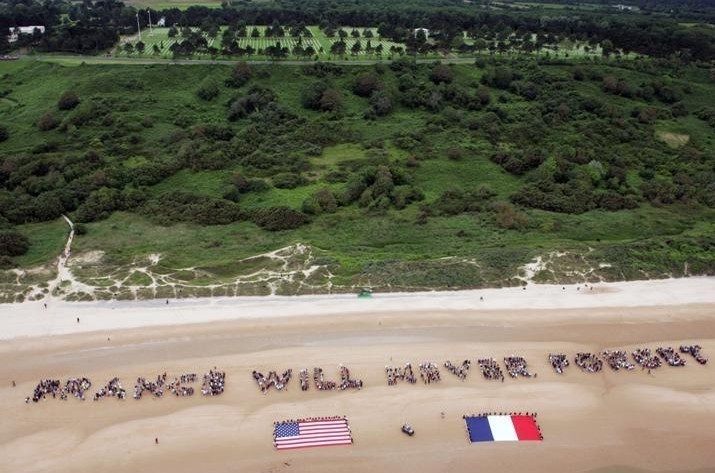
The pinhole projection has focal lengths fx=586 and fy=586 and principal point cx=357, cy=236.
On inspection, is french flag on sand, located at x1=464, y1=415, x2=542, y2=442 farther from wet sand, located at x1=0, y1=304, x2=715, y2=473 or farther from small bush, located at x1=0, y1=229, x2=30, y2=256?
small bush, located at x1=0, y1=229, x2=30, y2=256

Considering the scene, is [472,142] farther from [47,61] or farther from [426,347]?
[47,61]

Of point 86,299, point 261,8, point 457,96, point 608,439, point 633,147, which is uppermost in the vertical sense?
point 261,8

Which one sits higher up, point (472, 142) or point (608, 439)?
point (472, 142)

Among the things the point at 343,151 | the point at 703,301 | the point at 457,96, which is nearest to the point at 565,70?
the point at 457,96

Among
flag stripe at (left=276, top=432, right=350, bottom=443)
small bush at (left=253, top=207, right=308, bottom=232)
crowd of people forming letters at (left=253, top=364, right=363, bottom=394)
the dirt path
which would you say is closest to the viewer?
flag stripe at (left=276, top=432, right=350, bottom=443)

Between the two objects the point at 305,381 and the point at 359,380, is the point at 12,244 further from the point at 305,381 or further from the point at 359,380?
the point at 359,380

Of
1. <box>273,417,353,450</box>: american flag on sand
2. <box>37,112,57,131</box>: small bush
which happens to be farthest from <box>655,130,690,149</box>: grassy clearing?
<box>37,112,57,131</box>: small bush

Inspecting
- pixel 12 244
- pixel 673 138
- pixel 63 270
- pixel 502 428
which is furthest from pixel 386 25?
pixel 502 428

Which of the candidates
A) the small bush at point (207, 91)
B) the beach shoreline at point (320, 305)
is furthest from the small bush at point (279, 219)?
the small bush at point (207, 91)
